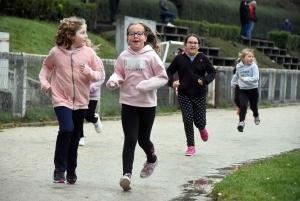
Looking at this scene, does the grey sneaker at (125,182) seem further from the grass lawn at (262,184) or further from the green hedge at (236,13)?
the green hedge at (236,13)

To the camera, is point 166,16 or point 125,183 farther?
point 166,16

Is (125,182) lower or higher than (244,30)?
lower

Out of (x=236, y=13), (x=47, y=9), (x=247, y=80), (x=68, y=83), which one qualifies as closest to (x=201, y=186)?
(x=68, y=83)

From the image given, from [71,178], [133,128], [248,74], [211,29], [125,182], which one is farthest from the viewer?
[211,29]

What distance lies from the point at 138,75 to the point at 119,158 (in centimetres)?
255

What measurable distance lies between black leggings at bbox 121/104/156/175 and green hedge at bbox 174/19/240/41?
2214 centimetres

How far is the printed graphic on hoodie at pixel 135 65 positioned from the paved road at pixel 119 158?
121 cm

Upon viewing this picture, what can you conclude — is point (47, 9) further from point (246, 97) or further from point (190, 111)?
point (190, 111)

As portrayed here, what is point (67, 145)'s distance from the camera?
28.0 feet

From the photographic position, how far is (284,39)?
124 ft

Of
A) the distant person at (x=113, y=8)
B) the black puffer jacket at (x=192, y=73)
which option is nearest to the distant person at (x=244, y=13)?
the distant person at (x=113, y=8)

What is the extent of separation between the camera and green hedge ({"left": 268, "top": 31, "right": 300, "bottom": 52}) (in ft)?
123

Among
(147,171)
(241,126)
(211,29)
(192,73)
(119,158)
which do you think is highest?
(192,73)

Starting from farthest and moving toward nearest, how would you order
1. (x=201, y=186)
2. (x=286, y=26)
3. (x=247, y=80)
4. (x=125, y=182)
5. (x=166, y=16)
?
(x=286, y=26) → (x=166, y=16) → (x=247, y=80) → (x=201, y=186) → (x=125, y=182)
